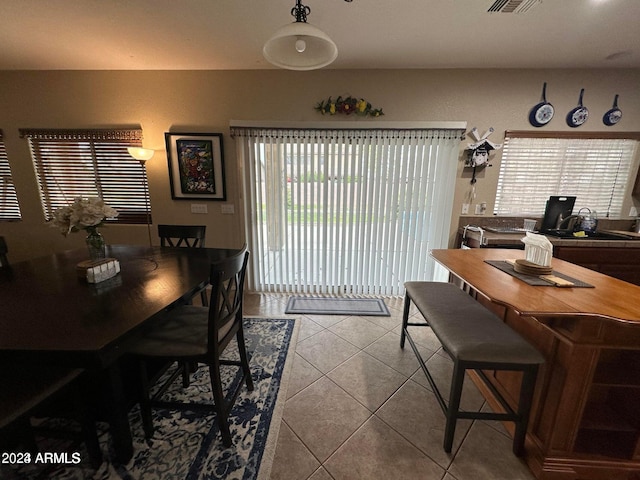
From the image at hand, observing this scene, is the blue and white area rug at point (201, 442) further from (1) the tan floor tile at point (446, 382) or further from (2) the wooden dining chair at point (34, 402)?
(1) the tan floor tile at point (446, 382)

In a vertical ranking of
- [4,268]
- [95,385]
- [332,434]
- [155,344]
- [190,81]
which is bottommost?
[332,434]

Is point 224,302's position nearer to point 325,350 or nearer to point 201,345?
point 201,345

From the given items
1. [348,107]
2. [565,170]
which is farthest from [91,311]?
[565,170]

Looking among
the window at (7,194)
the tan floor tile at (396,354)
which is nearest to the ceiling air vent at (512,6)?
the tan floor tile at (396,354)

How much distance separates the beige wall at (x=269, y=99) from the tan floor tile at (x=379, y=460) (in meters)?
2.45

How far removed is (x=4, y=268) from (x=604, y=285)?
148 inches

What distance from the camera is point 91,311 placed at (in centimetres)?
115

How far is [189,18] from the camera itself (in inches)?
74.1

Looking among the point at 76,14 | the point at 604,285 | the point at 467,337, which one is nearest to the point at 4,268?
the point at 76,14

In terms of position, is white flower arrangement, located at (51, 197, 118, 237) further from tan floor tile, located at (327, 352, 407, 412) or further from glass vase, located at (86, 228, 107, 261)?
tan floor tile, located at (327, 352, 407, 412)

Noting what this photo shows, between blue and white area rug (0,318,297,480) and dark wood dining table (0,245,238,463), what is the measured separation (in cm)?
12

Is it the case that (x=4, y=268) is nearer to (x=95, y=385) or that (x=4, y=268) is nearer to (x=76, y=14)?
(x=95, y=385)

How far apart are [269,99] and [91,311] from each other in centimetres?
257

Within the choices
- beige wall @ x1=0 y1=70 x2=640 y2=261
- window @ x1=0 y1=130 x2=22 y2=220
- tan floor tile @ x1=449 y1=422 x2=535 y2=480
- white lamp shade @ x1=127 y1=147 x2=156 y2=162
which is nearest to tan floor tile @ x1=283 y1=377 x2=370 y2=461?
tan floor tile @ x1=449 y1=422 x2=535 y2=480
